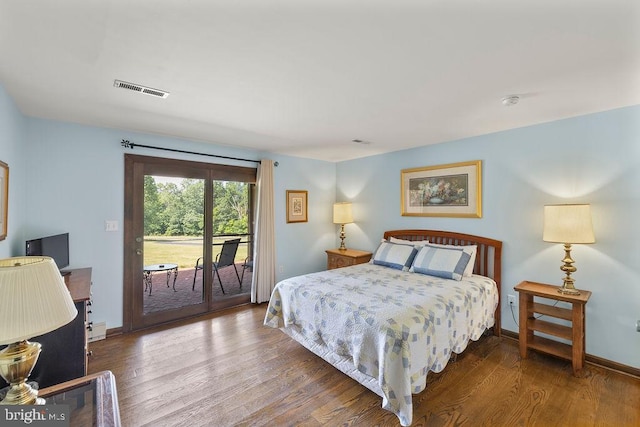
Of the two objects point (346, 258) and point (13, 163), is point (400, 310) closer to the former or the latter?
point (346, 258)

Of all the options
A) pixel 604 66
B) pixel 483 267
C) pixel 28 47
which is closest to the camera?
pixel 28 47

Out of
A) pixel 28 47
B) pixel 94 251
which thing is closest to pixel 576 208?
pixel 28 47

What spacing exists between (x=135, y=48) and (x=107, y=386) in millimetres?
1791

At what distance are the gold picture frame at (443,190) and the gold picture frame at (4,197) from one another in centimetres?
414

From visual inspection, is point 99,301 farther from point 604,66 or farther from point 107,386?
point 604,66

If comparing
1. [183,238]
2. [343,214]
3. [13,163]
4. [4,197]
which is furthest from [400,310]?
[13,163]

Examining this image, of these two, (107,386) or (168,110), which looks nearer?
(107,386)

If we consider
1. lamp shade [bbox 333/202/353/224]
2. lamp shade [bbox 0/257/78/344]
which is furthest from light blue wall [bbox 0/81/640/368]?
lamp shade [bbox 0/257/78/344]

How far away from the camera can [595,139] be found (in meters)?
2.61

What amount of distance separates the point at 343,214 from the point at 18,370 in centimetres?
412

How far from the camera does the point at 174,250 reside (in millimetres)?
3646

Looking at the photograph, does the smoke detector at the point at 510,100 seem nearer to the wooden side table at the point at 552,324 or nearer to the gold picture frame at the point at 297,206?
the wooden side table at the point at 552,324

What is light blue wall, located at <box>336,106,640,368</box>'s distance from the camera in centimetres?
244

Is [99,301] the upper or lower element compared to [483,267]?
lower
